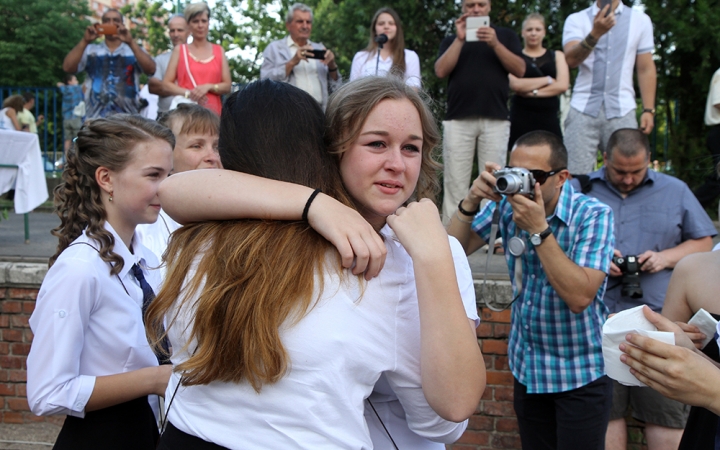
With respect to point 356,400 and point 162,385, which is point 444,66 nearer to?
point 162,385

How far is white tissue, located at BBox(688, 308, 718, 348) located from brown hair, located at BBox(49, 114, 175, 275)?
2.02m

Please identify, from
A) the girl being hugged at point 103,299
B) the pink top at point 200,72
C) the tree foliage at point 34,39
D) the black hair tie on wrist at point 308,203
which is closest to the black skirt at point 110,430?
the girl being hugged at point 103,299

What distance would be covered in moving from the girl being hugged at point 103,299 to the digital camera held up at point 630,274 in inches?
94.2

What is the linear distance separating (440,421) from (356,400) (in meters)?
0.23

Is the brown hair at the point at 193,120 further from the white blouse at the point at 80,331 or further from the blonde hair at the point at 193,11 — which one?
the blonde hair at the point at 193,11

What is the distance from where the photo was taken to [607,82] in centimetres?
512

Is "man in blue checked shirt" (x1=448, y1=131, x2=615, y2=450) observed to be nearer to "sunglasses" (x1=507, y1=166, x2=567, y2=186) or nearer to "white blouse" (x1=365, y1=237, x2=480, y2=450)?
"sunglasses" (x1=507, y1=166, x2=567, y2=186)

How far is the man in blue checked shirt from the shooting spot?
3055mm

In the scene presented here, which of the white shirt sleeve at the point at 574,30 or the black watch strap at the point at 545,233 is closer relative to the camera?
the black watch strap at the point at 545,233

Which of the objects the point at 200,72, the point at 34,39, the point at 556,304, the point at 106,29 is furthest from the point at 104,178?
the point at 34,39

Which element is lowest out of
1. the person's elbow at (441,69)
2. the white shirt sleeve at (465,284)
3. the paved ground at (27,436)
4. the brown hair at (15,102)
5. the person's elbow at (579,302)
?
the paved ground at (27,436)

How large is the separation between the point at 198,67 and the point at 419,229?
16.1 feet

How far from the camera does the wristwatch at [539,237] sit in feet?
9.95

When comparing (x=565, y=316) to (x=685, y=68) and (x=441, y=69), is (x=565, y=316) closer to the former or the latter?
A: (x=441, y=69)
